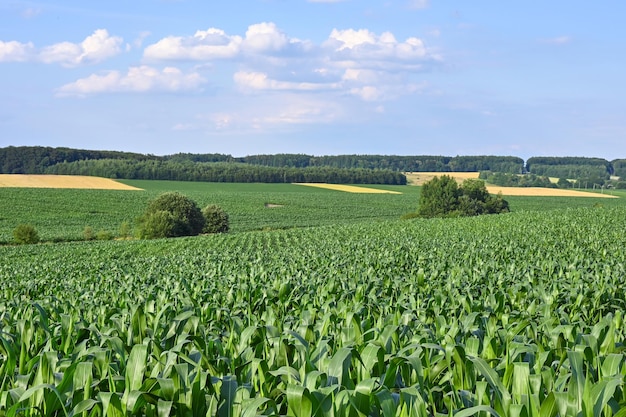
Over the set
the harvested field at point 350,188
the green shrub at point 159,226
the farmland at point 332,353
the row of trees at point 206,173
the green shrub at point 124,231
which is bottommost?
the green shrub at point 124,231

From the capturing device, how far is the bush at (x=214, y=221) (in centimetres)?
6969

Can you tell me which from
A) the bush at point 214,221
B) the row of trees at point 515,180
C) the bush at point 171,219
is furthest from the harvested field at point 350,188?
the bush at point 171,219

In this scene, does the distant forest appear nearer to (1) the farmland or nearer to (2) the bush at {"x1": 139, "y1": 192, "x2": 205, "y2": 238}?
(2) the bush at {"x1": 139, "y1": 192, "x2": 205, "y2": 238}

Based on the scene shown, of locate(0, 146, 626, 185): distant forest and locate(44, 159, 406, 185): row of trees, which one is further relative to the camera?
locate(44, 159, 406, 185): row of trees

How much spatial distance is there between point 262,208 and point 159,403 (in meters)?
89.7

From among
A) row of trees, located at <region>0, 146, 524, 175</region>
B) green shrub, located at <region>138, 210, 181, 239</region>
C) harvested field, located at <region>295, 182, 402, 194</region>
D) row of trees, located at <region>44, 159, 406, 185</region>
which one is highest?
row of trees, located at <region>0, 146, 524, 175</region>

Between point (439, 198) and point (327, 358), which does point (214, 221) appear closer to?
point (439, 198)

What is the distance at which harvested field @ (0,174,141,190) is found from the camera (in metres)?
100

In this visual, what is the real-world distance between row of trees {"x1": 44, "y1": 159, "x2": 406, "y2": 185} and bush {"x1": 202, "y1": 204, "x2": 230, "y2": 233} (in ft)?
222

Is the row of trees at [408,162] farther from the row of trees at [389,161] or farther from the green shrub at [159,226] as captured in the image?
the green shrub at [159,226]

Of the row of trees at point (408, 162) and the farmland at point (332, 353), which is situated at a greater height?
the row of trees at point (408, 162)

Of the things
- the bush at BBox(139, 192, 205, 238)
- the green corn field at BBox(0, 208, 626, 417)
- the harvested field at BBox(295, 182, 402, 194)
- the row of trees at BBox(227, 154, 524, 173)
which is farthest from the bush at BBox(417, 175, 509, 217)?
the row of trees at BBox(227, 154, 524, 173)

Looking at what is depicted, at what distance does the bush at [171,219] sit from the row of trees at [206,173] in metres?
69.3

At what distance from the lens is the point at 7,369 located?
4.77 meters
